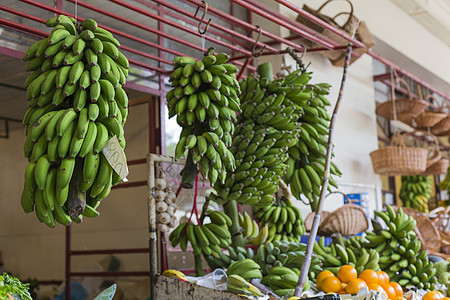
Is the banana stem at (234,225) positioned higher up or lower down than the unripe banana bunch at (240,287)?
higher up

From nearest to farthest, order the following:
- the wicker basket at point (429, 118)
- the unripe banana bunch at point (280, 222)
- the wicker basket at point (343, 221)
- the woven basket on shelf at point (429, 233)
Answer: the unripe banana bunch at point (280, 222) → the wicker basket at point (343, 221) → the woven basket on shelf at point (429, 233) → the wicker basket at point (429, 118)

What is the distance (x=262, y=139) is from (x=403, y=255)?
0.98 meters

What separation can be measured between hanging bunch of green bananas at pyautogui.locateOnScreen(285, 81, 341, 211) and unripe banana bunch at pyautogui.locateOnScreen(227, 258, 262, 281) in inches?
26.2

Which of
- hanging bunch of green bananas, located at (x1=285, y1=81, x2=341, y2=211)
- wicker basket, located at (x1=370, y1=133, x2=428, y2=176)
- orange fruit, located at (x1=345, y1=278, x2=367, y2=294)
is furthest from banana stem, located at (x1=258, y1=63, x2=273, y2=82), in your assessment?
wicker basket, located at (x1=370, y1=133, x2=428, y2=176)

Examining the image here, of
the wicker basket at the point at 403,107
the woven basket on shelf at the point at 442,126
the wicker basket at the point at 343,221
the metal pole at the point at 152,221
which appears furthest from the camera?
the woven basket on shelf at the point at 442,126

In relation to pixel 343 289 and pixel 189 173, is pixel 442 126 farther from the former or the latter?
pixel 189 173

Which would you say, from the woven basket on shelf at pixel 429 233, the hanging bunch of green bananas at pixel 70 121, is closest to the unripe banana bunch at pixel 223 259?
the hanging bunch of green bananas at pixel 70 121

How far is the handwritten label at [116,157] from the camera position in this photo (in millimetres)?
1495

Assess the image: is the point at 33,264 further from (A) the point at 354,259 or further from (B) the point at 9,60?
(A) the point at 354,259

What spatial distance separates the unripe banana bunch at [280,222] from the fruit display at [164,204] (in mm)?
554

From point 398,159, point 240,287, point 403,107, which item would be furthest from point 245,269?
point 403,107

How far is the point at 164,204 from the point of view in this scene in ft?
8.54

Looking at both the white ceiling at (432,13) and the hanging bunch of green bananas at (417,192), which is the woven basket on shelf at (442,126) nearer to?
the hanging bunch of green bananas at (417,192)

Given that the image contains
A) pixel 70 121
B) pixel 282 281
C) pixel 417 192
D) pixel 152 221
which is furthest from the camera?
pixel 417 192
